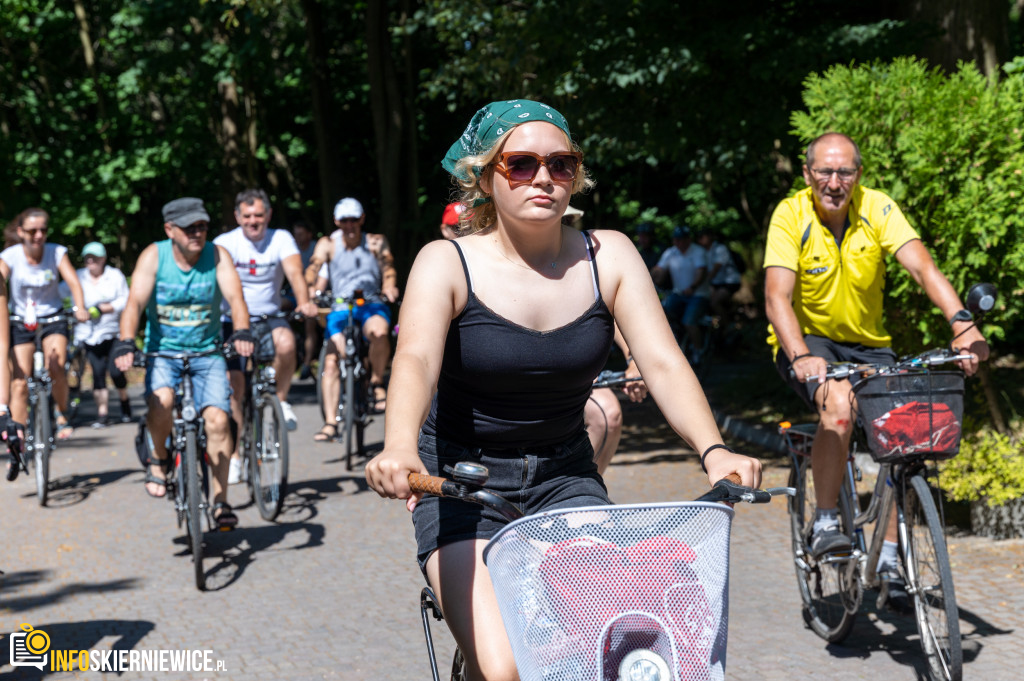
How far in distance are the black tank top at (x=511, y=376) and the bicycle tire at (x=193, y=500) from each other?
360 cm

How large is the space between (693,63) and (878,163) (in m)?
2.86

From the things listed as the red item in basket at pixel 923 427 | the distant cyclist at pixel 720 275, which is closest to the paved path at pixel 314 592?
the red item in basket at pixel 923 427

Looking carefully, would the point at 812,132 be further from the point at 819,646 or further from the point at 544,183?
the point at 544,183

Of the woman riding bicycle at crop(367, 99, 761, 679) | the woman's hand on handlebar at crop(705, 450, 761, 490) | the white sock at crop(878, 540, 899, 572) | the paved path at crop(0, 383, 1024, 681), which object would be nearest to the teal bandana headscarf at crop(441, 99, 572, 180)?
the woman riding bicycle at crop(367, 99, 761, 679)

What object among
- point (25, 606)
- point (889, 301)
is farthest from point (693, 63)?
point (25, 606)

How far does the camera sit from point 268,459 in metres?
8.05

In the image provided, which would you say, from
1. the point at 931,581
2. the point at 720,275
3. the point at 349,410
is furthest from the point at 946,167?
the point at 720,275

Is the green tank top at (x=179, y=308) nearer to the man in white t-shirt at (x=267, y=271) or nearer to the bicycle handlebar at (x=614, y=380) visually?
the man in white t-shirt at (x=267, y=271)

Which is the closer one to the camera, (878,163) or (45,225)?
(878,163)

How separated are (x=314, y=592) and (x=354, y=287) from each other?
4782 mm

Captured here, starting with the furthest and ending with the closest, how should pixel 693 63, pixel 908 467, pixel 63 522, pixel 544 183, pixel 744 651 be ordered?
1. pixel 693 63
2. pixel 63 522
3. pixel 744 651
4. pixel 908 467
5. pixel 544 183

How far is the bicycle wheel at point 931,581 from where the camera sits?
171 inches

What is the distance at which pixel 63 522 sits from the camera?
8266 mm

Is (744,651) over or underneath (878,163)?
underneath
